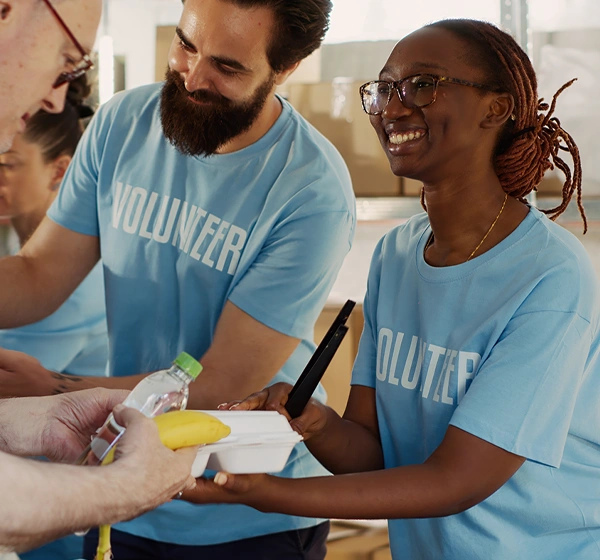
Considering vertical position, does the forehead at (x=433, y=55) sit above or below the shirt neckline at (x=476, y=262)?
above

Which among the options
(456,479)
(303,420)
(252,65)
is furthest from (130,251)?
(456,479)

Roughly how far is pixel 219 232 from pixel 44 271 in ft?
1.47

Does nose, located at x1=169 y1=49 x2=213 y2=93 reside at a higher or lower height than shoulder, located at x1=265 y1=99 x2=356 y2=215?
higher

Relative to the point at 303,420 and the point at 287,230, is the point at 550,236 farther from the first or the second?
the point at 287,230

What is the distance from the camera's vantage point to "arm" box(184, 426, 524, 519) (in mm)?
1109

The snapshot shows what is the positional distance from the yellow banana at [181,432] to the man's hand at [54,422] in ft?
0.77

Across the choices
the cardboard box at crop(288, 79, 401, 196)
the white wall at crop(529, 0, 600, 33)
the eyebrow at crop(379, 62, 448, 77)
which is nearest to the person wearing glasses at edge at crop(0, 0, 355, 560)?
the eyebrow at crop(379, 62, 448, 77)

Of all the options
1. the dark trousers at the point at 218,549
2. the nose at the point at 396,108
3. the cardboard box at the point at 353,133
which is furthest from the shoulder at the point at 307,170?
the cardboard box at the point at 353,133

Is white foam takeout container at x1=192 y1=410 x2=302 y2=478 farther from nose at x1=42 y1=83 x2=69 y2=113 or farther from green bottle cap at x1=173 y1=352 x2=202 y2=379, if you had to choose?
nose at x1=42 y1=83 x2=69 y2=113

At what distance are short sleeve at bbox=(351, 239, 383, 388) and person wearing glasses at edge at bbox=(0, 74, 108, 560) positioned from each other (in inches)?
42.4

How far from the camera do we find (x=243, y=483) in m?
1.08

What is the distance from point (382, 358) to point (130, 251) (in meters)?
0.64

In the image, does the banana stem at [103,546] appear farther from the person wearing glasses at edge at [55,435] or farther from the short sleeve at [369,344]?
the short sleeve at [369,344]

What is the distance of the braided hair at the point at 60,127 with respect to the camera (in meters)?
2.41
